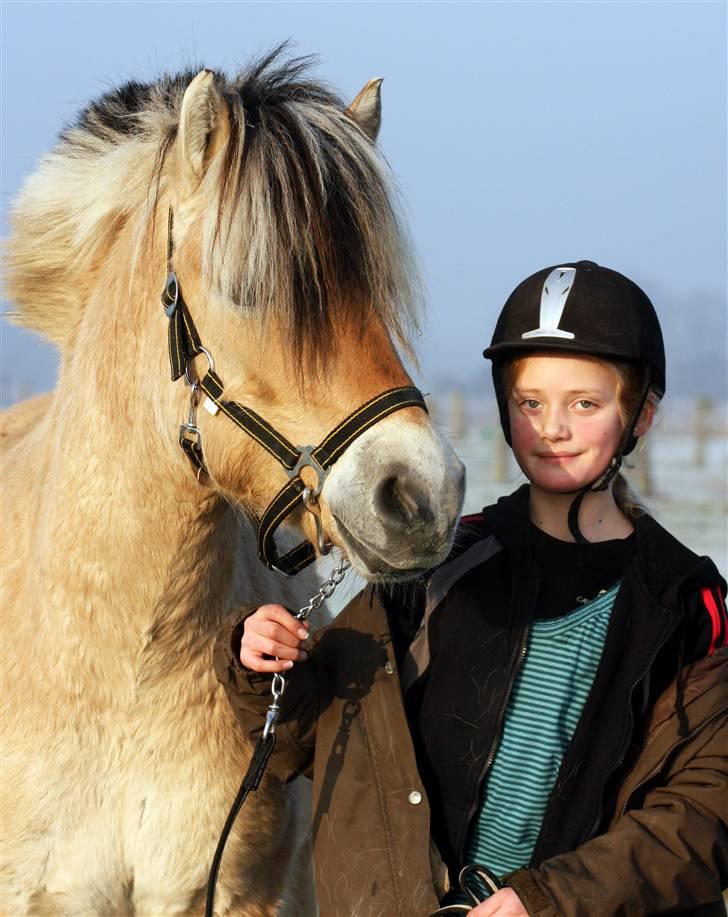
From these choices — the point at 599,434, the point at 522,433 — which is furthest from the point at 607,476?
the point at 522,433

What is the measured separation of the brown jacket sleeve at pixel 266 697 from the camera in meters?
2.46

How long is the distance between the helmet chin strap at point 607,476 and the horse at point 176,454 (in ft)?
1.40

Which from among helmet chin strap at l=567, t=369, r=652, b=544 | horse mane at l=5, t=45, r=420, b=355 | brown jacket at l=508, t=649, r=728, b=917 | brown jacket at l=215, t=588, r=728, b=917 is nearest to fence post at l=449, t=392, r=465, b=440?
horse mane at l=5, t=45, r=420, b=355

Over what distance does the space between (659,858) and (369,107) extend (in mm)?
1980

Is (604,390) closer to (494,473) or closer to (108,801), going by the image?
(108,801)

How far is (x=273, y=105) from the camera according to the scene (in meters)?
2.58

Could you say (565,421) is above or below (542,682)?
above

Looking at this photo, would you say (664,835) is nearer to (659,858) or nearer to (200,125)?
(659,858)

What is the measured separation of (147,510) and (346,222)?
2.80 ft

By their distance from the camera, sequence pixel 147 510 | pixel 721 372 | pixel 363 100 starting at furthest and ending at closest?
pixel 721 372 → pixel 363 100 → pixel 147 510

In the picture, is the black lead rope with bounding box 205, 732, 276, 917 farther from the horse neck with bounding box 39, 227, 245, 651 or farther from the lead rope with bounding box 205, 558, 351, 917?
the horse neck with bounding box 39, 227, 245, 651

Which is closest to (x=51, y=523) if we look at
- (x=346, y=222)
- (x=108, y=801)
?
(x=108, y=801)

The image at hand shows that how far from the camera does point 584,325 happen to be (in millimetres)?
2570

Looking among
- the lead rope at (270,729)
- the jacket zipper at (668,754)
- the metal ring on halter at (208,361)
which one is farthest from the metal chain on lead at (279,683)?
the jacket zipper at (668,754)
